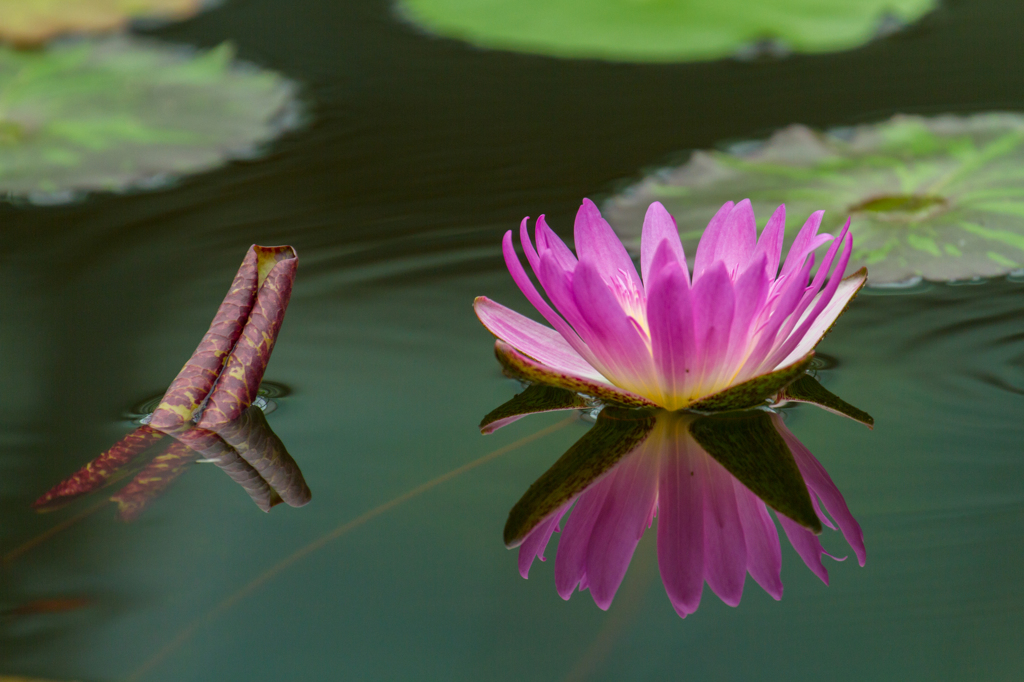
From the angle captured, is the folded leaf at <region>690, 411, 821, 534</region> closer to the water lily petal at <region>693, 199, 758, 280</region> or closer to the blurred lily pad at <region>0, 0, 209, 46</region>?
the water lily petal at <region>693, 199, 758, 280</region>

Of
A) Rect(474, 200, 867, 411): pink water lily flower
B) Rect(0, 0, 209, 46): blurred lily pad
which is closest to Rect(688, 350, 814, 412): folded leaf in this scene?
Rect(474, 200, 867, 411): pink water lily flower

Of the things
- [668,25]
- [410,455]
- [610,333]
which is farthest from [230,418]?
[668,25]

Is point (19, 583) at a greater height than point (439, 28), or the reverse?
point (439, 28)

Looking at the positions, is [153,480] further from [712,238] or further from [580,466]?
[712,238]

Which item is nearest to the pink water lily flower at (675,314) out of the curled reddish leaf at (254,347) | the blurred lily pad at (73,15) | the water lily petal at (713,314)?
the water lily petal at (713,314)

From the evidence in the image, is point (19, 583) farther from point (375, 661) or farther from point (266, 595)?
point (375, 661)

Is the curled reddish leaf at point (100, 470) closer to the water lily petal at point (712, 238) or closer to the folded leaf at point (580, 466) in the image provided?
the folded leaf at point (580, 466)

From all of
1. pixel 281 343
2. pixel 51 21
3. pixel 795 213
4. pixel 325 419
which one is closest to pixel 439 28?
pixel 51 21
